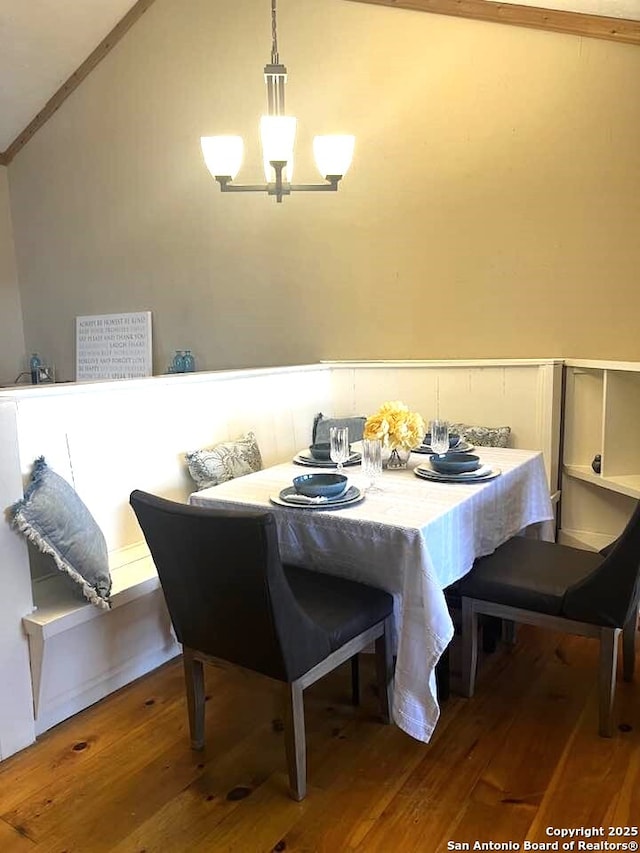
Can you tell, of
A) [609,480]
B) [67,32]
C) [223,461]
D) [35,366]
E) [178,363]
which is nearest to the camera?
[223,461]

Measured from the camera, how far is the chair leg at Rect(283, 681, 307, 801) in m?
1.74

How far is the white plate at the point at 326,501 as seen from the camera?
6.63 feet

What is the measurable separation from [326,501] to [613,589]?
0.87m

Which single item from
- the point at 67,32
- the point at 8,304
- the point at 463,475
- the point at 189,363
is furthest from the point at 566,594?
the point at 8,304

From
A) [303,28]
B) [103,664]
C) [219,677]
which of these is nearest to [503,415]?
[219,677]

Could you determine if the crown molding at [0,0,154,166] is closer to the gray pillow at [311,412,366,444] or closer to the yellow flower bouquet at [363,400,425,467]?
the gray pillow at [311,412,366,444]

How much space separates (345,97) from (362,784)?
352 cm

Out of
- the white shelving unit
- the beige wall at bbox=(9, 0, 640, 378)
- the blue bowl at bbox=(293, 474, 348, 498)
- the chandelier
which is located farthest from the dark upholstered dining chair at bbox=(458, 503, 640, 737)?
the chandelier

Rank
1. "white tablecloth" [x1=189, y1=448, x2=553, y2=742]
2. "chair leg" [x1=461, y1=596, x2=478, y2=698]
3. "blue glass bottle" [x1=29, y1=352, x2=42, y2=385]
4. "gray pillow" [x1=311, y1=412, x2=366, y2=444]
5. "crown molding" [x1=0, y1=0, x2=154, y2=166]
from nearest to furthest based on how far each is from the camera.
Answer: "white tablecloth" [x1=189, y1=448, x2=553, y2=742], "chair leg" [x1=461, y1=596, x2=478, y2=698], "gray pillow" [x1=311, y1=412, x2=366, y2=444], "crown molding" [x1=0, y1=0, x2=154, y2=166], "blue glass bottle" [x1=29, y1=352, x2=42, y2=385]

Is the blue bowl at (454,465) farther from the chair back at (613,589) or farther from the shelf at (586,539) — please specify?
the shelf at (586,539)

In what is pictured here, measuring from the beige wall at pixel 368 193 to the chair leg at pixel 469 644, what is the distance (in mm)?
1771

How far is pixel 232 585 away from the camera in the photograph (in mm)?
1680

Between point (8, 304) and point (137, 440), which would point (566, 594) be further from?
point (8, 304)

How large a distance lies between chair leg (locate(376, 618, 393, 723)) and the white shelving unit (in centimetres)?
160
